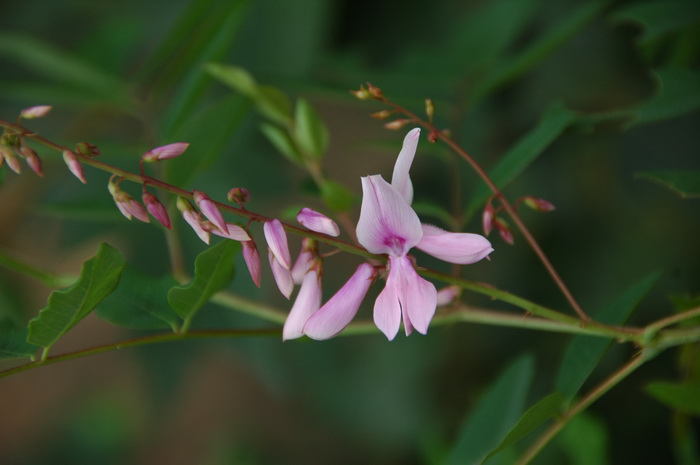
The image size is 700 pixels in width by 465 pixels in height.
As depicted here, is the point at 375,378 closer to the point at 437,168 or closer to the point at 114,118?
the point at 437,168

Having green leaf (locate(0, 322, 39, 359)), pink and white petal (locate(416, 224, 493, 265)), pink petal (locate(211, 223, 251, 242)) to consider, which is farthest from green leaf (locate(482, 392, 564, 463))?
green leaf (locate(0, 322, 39, 359))

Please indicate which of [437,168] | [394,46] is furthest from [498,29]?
[437,168]

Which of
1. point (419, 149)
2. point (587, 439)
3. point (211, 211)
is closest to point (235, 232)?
point (211, 211)

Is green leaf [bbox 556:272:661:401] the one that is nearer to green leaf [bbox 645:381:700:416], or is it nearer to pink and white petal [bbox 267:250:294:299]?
green leaf [bbox 645:381:700:416]

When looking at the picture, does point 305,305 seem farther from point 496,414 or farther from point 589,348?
point 496,414

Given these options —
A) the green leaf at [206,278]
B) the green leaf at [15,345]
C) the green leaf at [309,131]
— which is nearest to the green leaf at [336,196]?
the green leaf at [309,131]

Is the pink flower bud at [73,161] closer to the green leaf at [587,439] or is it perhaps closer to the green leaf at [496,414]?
the green leaf at [496,414]
